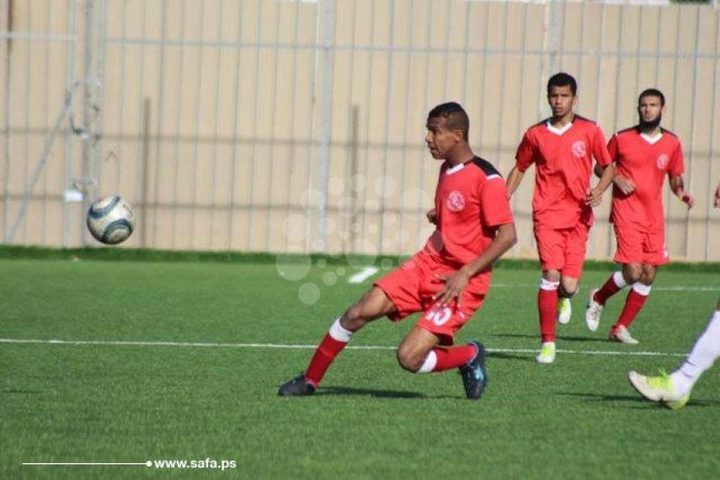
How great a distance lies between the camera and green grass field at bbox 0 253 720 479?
6.73m

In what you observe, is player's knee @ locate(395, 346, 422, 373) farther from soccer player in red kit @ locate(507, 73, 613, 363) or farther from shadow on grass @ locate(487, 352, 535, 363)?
soccer player in red kit @ locate(507, 73, 613, 363)

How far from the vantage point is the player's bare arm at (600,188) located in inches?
458

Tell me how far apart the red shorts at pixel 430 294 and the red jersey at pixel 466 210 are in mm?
87

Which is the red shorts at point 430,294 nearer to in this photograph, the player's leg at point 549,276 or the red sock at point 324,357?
the red sock at point 324,357

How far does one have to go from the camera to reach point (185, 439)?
721 centimetres

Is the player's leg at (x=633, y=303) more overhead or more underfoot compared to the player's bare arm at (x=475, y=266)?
more underfoot

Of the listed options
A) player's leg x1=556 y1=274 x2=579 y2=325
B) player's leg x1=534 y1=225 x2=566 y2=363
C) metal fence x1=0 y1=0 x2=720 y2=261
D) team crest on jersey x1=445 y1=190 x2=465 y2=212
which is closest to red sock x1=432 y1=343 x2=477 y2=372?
team crest on jersey x1=445 y1=190 x2=465 y2=212

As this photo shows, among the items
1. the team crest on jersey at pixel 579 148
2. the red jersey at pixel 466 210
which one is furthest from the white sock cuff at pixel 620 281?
the red jersey at pixel 466 210

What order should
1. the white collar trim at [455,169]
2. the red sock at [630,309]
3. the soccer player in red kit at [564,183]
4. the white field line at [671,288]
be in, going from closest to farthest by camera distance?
1. the white collar trim at [455,169]
2. the soccer player in red kit at [564,183]
3. the red sock at [630,309]
4. the white field line at [671,288]

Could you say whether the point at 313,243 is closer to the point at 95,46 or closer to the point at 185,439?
the point at 95,46

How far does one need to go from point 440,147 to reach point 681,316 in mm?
6715

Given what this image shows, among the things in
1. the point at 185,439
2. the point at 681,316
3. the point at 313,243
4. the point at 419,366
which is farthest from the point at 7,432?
the point at 313,243

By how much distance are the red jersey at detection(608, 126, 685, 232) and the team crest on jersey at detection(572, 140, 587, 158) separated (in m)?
1.40

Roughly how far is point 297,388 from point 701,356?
83.9 inches
